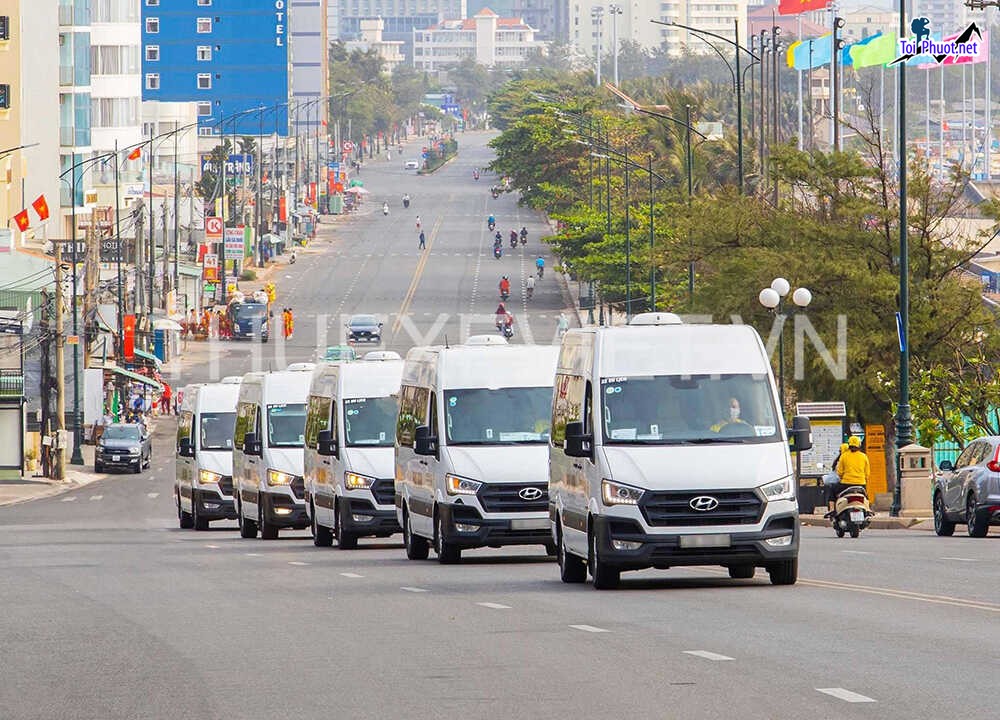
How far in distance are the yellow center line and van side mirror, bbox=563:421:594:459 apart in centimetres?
7817

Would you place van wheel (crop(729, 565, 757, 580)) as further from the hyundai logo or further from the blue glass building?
the blue glass building

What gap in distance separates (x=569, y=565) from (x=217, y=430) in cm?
2088

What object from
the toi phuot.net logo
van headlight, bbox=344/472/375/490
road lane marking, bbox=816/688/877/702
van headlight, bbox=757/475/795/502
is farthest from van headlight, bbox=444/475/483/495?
the toi phuot.net logo

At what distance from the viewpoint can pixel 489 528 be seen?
23.1 meters

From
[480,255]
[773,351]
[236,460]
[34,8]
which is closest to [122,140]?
[34,8]

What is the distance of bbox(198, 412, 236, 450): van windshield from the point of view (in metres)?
39.9

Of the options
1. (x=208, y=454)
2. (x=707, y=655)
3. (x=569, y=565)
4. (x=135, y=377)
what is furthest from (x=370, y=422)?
(x=135, y=377)

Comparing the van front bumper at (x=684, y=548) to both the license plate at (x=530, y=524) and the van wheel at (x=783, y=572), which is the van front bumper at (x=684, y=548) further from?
the license plate at (x=530, y=524)

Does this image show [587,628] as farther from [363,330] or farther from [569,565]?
[363,330]

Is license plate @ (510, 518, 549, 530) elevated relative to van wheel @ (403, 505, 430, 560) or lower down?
elevated

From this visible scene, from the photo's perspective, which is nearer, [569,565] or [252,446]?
[569,565]

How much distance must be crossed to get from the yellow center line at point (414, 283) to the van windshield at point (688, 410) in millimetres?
77999

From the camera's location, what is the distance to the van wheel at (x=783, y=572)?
1880 centimetres

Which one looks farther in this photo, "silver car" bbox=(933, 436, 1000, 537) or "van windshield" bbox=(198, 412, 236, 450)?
"van windshield" bbox=(198, 412, 236, 450)
